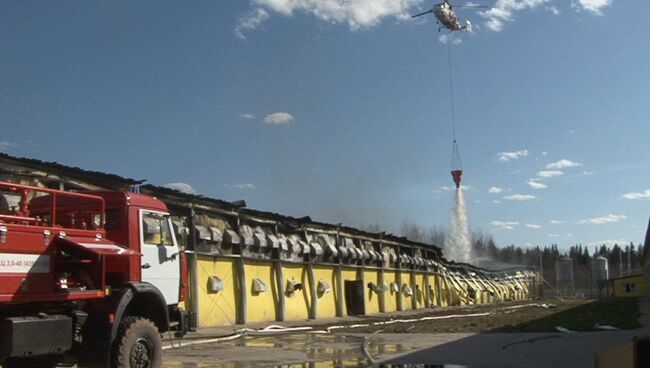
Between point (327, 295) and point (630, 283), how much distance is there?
162 feet

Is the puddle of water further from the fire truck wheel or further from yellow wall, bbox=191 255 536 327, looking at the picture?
yellow wall, bbox=191 255 536 327

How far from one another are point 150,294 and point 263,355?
4646 millimetres

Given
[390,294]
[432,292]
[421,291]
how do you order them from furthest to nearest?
[432,292] → [421,291] → [390,294]

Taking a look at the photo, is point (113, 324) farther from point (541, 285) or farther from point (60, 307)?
point (541, 285)

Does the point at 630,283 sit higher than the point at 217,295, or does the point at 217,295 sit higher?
the point at 217,295

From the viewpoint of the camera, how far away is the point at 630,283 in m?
71.4

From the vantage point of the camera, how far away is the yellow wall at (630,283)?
67.6m

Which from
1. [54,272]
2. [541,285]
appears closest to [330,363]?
[54,272]

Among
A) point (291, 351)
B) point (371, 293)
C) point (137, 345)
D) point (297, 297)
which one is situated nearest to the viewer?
point (137, 345)

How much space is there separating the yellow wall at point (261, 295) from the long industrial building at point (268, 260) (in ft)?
0.13

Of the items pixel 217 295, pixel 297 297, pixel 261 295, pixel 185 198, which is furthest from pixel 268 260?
pixel 185 198

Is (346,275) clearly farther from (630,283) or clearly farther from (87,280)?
(630,283)

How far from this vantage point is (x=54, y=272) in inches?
380

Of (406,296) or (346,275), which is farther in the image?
(406,296)
